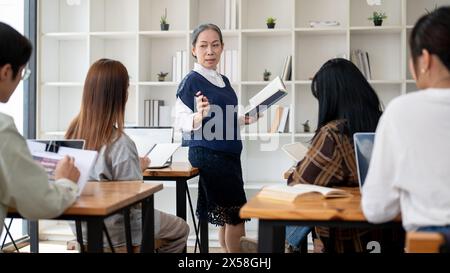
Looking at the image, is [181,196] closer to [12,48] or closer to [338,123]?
[338,123]

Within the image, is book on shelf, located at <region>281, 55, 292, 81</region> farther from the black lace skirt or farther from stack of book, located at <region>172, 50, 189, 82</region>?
the black lace skirt

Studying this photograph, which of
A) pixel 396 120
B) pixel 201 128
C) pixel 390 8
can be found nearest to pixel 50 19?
pixel 201 128

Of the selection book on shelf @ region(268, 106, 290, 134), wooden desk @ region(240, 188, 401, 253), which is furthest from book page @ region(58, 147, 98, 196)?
book on shelf @ region(268, 106, 290, 134)

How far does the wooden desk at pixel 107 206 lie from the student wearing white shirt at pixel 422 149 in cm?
79

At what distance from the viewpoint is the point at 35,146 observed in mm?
1967

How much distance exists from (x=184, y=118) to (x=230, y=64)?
1436 millimetres

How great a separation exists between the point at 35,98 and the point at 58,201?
3203 millimetres

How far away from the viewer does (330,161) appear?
1.91 metres

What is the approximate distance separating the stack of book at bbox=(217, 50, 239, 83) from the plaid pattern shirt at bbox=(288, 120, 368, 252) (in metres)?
2.45

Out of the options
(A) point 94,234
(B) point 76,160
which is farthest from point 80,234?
(A) point 94,234

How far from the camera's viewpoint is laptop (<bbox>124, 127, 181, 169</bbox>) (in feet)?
10.2

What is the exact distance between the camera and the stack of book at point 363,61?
428 centimetres

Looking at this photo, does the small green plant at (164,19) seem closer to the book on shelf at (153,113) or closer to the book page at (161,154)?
the book on shelf at (153,113)
